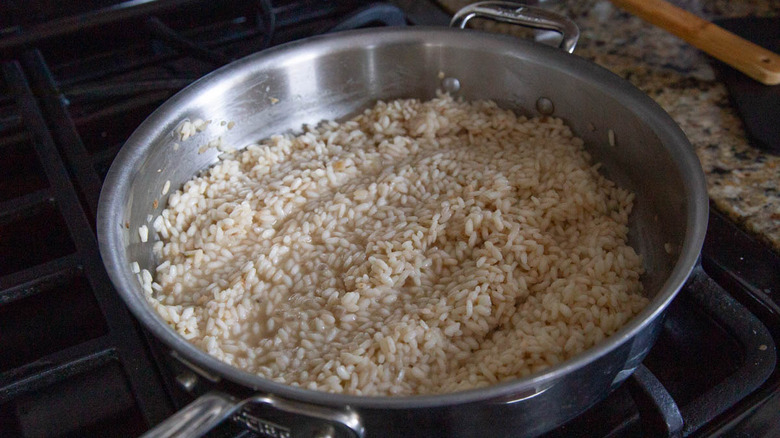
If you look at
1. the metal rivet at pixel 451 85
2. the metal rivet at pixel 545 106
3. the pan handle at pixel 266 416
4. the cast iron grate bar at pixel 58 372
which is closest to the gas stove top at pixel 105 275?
the cast iron grate bar at pixel 58 372

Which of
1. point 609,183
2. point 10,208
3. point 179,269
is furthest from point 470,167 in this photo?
point 10,208

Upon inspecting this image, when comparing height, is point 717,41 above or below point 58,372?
above

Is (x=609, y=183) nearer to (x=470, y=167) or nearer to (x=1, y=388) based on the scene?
(x=470, y=167)

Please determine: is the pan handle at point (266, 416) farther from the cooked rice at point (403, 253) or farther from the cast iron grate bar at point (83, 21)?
the cast iron grate bar at point (83, 21)

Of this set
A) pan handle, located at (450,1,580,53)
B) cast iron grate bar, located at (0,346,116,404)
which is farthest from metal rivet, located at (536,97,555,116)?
cast iron grate bar, located at (0,346,116,404)

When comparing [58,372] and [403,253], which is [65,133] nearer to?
[58,372]

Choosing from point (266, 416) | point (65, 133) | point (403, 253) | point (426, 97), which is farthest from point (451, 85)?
point (266, 416)
